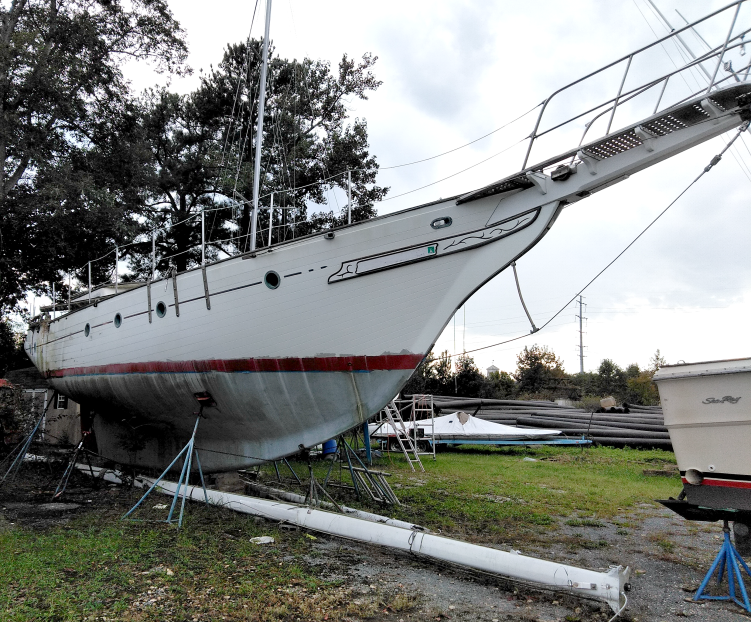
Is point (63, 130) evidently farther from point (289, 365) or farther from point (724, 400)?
point (724, 400)

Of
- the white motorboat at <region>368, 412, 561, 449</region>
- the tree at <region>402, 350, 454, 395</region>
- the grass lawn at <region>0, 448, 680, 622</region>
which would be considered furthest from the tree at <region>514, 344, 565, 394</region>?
the grass lawn at <region>0, 448, 680, 622</region>

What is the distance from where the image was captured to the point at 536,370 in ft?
123

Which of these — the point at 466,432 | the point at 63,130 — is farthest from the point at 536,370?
the point at 63,130

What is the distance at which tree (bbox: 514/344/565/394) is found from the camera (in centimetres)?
3662

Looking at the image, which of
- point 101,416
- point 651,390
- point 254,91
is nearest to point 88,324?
point 101,416

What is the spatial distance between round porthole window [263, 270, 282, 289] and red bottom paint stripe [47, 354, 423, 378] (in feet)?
3.34

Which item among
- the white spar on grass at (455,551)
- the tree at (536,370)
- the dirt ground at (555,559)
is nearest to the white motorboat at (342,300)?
the white spar on grass at (455,551)

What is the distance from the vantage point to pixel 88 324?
1076 cm

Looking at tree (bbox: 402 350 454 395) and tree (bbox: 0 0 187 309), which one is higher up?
tree (bbox: 0 0 187 309)

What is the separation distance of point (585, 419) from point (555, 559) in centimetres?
1388

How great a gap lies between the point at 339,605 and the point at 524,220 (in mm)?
4403

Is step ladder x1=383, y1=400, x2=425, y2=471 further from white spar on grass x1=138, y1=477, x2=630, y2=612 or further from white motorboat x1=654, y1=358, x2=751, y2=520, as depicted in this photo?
white motorboat x1=654, y1=358, x2=751, y2=520

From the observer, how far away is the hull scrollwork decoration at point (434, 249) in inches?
247

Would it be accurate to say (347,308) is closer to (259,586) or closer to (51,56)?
(259,586)
